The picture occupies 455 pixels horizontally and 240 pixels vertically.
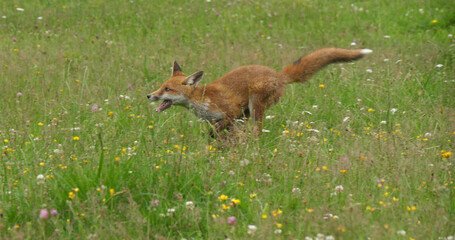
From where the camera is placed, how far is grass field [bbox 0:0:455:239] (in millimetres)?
3959

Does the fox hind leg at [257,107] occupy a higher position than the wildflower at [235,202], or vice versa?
the wildflower at [235,202]

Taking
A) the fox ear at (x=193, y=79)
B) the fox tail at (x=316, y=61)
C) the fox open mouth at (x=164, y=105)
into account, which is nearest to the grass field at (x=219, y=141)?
the fox open mouth at (x=164, y=105)

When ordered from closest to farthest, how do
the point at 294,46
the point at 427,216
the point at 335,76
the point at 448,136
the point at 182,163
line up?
the point at 427,216
the point at 182,163
the point at 448,136
the point at 335,76
the point at 294,46

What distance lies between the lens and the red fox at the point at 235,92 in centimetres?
656

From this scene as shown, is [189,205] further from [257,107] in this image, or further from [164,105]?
[257,107]

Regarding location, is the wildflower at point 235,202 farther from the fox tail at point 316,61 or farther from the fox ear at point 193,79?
the fox tail at point 316,61

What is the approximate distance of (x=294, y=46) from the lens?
35.4ft

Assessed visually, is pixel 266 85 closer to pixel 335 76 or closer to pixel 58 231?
pixel 335 76

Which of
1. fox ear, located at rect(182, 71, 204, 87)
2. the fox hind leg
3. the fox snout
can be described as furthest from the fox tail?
the fox snout

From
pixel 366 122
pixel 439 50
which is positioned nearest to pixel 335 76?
pixel 366 122

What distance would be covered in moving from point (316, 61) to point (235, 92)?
107 cm

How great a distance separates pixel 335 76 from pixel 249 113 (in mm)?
1949

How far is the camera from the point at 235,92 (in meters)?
Result: 6.66

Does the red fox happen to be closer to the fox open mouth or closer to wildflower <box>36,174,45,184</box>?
the fox open mouth
